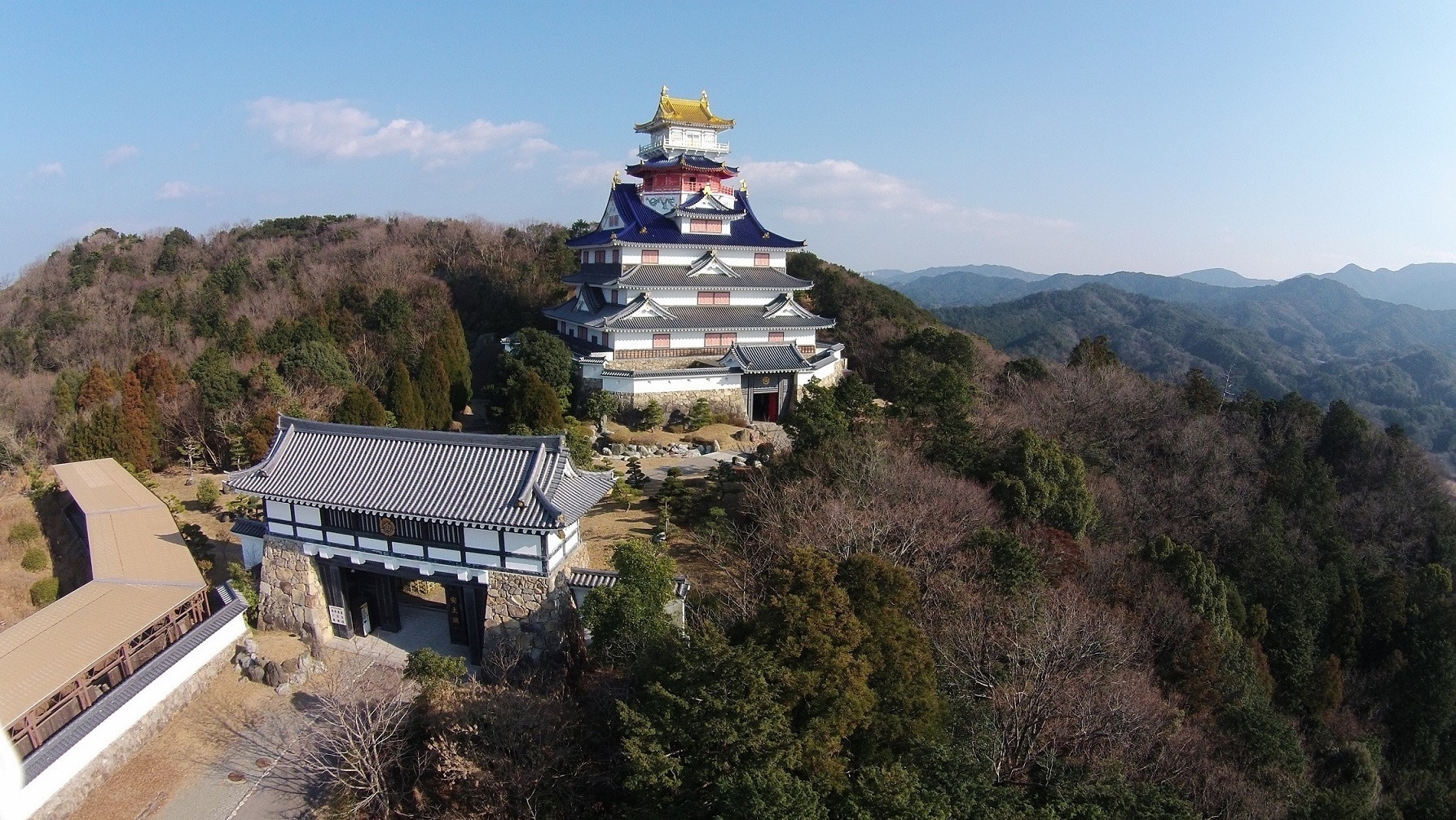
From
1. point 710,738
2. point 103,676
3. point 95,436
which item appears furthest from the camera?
point 95,436

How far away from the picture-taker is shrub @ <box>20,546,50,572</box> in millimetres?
17297

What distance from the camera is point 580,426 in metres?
25.3

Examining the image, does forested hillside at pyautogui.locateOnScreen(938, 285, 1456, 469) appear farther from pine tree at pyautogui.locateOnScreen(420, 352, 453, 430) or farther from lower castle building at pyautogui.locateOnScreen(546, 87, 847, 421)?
pine tree at pyautogui.locateOnScreen(420, 352, 453, 430)

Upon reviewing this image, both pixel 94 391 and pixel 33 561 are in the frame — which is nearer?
pixel 33 561

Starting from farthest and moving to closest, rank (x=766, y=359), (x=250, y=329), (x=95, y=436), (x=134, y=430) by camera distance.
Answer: (x=766, y=359), (x=250, y=329), (x=134, y=430), (x=95, y=436)

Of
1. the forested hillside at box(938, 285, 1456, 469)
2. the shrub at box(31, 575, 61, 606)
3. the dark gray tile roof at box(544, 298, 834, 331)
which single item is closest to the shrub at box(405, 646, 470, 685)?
the shrub at box(31, 575, 61, 606)

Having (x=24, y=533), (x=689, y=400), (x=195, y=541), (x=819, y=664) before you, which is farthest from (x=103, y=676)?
(x=689, y=400)

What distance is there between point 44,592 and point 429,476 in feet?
32.1

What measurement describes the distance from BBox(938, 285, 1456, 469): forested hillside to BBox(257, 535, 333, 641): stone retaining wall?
255 ft

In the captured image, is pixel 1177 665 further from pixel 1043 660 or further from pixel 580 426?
pixel 580 426

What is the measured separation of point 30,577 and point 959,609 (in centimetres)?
2001

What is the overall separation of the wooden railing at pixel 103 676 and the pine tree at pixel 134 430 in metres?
9.93

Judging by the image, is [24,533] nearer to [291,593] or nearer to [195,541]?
[195,541]

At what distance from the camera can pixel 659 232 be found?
30766mm
